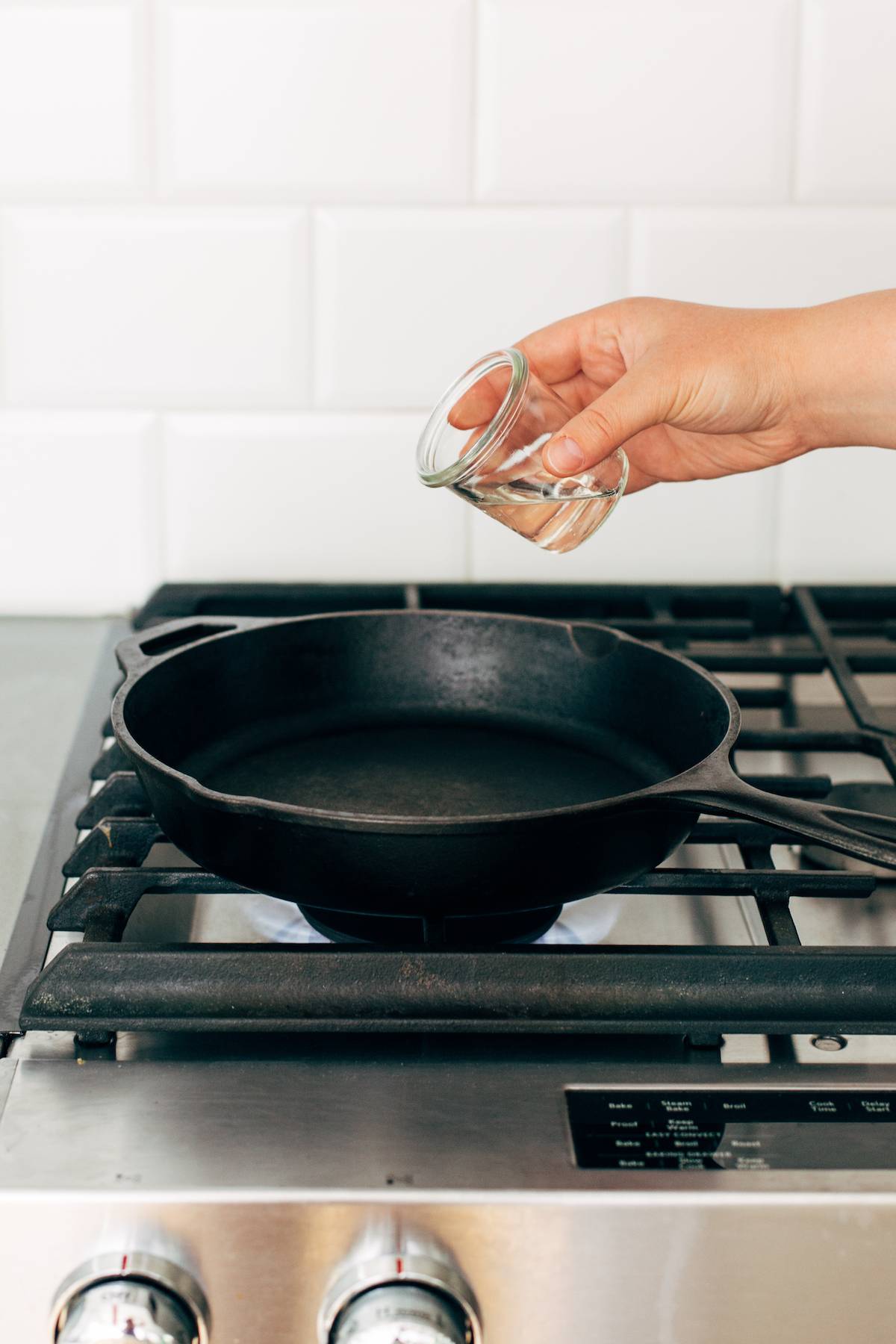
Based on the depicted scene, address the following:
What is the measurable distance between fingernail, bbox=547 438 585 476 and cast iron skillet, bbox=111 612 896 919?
0.44 feet

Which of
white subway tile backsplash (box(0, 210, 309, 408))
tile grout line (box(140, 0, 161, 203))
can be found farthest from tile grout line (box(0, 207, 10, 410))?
tile grout line (box(140, 0, 161, 203))

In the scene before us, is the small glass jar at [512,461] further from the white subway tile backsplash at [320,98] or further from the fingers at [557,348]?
the white subway tile backsplash at [320,98]

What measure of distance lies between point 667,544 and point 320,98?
43cm

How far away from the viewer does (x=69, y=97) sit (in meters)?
0.99

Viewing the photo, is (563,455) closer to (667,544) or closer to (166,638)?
(166,638)

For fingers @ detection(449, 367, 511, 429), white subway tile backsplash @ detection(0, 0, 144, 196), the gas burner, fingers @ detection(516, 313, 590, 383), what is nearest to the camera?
the gas burner

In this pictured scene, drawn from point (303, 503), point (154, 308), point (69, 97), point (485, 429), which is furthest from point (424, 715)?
point (69, 97)

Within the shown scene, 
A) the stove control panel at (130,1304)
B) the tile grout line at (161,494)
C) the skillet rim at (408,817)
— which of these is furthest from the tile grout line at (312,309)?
the stove control panel at (130,1304)

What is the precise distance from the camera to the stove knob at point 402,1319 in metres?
0.45

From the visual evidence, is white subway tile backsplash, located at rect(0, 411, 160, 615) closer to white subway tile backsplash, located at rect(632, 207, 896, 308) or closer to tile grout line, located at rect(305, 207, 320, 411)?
tile grout line, located at rect(305, 207, 320, 411)

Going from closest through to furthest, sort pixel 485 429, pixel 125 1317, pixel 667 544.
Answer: pixel 125 1317
pixel 485 429
pixel 667 544

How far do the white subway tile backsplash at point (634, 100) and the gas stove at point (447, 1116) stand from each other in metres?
0.55

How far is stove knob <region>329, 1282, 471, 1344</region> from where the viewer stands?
0.45 meters

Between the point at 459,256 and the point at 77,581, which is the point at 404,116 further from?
the point at 77,581
